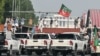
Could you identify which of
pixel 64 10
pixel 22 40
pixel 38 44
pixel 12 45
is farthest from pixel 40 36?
pixel 64 10

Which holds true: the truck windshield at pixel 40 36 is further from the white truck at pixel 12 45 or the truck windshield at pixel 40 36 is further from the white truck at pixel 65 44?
the white truck at pixel 65 44

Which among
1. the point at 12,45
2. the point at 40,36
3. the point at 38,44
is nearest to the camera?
the point at 12,45

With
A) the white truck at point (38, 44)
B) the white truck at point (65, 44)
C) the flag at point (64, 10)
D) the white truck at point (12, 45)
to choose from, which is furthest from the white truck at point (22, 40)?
the flag at point (64, 10)

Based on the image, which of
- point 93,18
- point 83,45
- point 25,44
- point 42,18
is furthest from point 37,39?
point 42,18

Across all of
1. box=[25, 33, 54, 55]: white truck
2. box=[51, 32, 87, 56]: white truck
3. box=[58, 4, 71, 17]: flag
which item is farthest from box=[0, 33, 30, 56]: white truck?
box=[58, 4, 71, 17]: flag

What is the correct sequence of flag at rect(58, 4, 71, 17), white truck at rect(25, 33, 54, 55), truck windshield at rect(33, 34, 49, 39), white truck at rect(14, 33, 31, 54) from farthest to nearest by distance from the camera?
flag at rect(58, 4, 71, 17) → white truck at rect(14, 33, 31, 54) → truck windshield at rect(33, 34, 49, 39) → white truck at rect(25, 33, 54, 55)

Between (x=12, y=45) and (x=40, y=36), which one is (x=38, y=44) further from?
(x=12, y=45)

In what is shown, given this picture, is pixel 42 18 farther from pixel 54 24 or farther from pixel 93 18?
pixel 93 18

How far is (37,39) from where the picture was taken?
44906mm

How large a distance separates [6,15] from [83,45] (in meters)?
84.1

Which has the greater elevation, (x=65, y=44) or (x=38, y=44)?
(x=65, y=44)

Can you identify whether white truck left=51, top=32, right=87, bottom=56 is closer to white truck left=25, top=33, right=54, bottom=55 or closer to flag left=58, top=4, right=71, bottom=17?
white truck left=25, top=33, right=54, bottom=55

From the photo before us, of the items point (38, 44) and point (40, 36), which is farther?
point (40, 36)

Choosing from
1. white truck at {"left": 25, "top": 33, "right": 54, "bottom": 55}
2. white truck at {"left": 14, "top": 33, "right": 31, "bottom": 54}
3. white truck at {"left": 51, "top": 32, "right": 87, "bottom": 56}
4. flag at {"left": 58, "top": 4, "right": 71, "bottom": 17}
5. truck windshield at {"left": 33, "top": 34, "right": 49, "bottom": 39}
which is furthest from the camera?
flag at {"left": 58, "top": 4, "right": 71, "bottom": 17}
